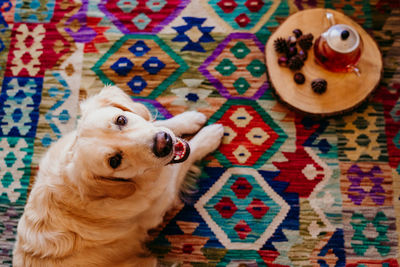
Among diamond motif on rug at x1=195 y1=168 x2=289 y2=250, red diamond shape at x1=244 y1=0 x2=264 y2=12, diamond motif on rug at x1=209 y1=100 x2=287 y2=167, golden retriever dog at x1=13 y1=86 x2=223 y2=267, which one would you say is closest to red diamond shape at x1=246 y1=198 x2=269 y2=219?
diamond motif on rug at x1=195 y1=168 x2=289 y2=250

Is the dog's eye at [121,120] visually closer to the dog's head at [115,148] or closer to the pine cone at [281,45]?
the dog's head at [115,148]

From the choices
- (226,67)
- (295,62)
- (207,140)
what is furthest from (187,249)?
(295,62)

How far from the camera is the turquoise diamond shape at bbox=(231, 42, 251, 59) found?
248cm

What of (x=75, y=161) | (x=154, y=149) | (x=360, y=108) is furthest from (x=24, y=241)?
(x=360, y=108)

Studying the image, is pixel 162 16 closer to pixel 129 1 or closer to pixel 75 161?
pixel 129 1

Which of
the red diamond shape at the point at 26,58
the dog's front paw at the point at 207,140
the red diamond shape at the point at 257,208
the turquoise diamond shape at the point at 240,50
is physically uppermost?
the turquoise diamond shape at the point at 240,50

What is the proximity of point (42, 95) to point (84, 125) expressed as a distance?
46.7 inches

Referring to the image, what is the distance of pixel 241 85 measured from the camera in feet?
8.04

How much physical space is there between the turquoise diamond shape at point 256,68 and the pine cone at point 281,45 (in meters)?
0.23

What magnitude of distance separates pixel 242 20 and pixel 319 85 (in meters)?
0.81

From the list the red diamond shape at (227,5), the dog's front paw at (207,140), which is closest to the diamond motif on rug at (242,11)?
the red diamond shape at (227,5)

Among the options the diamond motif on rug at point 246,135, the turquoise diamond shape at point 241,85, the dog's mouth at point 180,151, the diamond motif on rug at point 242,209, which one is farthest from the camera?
the turquoise diamond shape at point 241,85

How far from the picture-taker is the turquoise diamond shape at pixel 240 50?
2.48 m

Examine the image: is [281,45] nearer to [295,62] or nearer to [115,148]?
[295,62]
